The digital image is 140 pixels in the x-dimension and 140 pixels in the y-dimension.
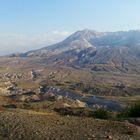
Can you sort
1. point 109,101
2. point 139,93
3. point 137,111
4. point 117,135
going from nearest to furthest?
point 117,135 < point 137,111 < point 109,101 < point 139,93

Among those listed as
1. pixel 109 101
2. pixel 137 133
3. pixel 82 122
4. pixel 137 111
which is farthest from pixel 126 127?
pixel 109 101

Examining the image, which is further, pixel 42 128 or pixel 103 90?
pixel 103 90

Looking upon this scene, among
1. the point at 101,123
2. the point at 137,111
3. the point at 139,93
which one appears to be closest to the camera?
the point at 101,123

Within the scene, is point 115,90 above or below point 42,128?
below

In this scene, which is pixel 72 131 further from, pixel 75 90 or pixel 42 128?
pixel 75 90

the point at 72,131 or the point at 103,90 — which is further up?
the point at 72,131

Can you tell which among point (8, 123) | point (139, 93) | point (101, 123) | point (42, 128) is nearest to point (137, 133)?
point (101, 123)

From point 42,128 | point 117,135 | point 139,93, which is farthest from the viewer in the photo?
point 139,93

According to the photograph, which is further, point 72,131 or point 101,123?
point 101,123

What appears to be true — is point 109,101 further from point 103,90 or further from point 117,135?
point 117,135
